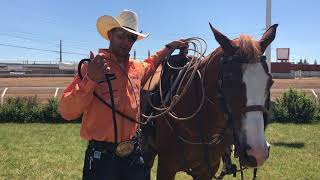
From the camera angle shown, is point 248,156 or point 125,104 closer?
point 248,156

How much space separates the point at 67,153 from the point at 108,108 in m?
6.91

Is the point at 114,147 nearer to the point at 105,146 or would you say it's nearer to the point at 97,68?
the point at 105,146

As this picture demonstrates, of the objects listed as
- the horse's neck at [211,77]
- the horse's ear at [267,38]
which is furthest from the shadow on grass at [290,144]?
the horse's ear at [267,38]

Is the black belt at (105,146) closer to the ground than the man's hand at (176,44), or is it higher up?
closer to the ground

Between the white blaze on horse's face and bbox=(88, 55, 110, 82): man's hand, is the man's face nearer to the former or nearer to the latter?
bbox=(88, 55, 110, 82): man's hand

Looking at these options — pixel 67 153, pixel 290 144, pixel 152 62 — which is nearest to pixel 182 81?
pixel 152 62

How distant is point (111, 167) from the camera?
3.49 metres

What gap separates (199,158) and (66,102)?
1.57 meters

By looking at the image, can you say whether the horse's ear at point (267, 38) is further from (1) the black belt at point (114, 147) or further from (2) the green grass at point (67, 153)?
(2) the green grass at point (67, 153)

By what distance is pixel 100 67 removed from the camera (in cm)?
329

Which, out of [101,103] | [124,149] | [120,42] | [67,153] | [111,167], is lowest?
[67,153]

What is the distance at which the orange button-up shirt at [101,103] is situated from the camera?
10.8 feet

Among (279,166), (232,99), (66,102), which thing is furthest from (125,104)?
(279,166)

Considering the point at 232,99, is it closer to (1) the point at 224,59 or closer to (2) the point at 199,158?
(1) the point at 224,59
